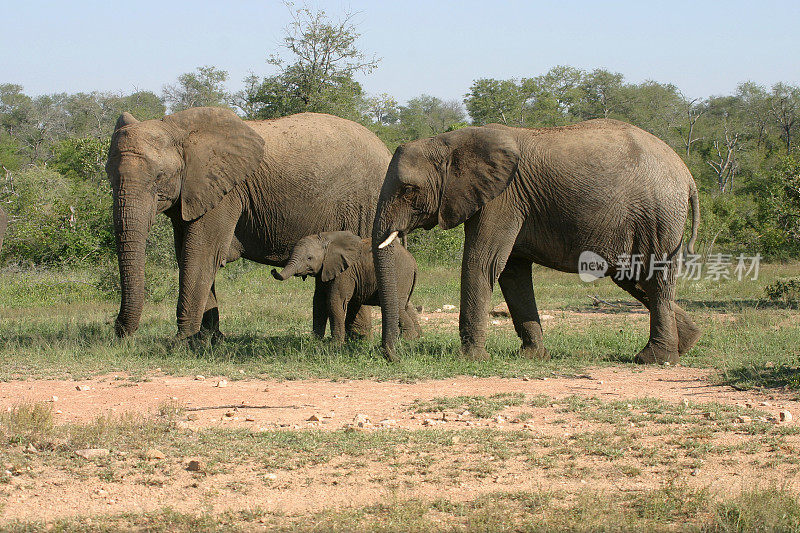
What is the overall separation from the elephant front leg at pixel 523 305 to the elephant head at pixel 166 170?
3043mm

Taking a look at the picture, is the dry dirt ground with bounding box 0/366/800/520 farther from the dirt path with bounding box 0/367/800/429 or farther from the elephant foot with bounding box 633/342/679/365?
the elephant foot with bounding box 633/342/679/365

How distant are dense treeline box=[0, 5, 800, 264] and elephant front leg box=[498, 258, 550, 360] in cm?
765

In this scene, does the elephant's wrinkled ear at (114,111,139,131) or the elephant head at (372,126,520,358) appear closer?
the elephant head at (372,126,520,358)

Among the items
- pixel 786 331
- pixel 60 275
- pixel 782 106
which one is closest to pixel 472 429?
pixel 786 331

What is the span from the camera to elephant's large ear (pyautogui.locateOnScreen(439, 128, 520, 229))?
8953mm

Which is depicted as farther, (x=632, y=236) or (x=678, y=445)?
(x=632, y=236)

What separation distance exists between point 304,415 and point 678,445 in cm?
271

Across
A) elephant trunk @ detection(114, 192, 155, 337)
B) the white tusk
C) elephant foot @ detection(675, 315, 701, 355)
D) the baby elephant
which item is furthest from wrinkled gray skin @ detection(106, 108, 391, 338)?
elephant foot @ detection(675, 315, 701, 355)

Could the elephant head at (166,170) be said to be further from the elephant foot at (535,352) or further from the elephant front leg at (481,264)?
the elephant foot at (535,352)

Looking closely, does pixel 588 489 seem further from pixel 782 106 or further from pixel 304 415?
pixel 782 106

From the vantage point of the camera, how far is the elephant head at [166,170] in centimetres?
931

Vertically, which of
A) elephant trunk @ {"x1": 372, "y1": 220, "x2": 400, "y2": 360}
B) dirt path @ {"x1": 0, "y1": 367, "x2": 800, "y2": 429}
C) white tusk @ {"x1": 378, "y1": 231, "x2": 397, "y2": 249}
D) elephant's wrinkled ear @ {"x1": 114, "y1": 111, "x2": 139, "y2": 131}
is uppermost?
elephant's wrinkled ear @ {"x1": 114, "y1": 111, "x2": 139, "y2": 131}

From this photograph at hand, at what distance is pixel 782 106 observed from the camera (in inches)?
1885

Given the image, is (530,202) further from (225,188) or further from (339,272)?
(225,188)
